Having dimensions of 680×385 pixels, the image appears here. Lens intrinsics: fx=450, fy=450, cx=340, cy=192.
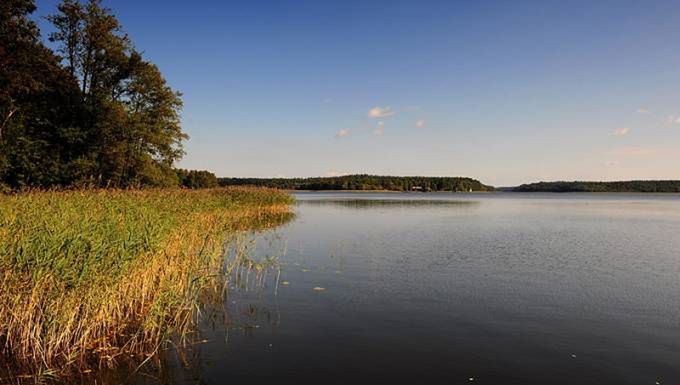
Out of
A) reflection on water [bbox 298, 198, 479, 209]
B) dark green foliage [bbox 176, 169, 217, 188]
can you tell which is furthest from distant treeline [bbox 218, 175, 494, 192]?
reflection on water [bbox 298, 198, 479, 209]

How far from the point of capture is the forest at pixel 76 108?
26531 millimetres

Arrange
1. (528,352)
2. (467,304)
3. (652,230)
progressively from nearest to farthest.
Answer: (528,352), (467,304), (652,230)

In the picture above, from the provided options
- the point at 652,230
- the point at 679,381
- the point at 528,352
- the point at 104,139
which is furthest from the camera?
the point at 104,139

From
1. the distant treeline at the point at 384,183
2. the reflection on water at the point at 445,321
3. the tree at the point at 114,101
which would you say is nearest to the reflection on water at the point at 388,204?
the tree at the point at 114,101

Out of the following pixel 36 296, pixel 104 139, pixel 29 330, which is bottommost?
pixel 29 330

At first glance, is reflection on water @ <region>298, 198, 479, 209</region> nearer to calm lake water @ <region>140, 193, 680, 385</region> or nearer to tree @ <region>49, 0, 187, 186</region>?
tree @ <region>49, 0, 187, 186</region>

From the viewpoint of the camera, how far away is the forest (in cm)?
2653

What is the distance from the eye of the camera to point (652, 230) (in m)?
27.8

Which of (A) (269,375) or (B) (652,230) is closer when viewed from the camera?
(A) (269,375)

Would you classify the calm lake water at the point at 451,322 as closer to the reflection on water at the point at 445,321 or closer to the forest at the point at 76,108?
the reflection on water at the point at 445,321

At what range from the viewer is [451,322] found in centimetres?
923

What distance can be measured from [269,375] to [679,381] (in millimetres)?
5967

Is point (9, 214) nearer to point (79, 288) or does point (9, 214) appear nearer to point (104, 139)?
point (79, 288)

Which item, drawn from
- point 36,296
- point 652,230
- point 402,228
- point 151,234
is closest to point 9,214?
point 151,234
